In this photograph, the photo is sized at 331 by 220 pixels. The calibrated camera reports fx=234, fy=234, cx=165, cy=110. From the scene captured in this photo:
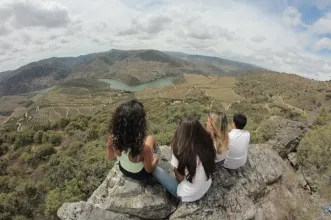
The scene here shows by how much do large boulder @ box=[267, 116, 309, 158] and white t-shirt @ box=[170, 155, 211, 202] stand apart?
876 centimetres

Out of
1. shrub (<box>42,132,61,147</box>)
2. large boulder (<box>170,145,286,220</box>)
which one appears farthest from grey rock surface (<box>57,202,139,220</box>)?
shrub (<box>42,132,61,147</box>)

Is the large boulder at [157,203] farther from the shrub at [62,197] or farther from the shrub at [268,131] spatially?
the shrub at [62,197]

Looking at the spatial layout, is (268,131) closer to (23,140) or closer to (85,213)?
(85,213)

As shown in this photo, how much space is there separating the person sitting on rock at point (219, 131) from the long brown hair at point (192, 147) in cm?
95

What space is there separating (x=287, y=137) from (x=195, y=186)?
10.3 meters

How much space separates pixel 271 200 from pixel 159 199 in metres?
3.47

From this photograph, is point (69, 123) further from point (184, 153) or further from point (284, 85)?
point (284, 85)

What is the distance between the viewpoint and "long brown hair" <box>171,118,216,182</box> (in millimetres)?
4797

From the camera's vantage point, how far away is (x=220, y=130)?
5.82m

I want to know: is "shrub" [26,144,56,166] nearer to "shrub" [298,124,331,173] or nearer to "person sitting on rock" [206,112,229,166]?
"shrub" [298,124,331,173]

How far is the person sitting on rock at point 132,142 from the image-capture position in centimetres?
495

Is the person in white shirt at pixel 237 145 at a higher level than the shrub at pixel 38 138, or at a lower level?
higher

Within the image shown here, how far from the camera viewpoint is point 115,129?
512 centimetres

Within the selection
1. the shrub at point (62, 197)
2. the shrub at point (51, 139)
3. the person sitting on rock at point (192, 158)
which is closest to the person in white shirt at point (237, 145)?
the person sitting on rock at point (192, 158)
